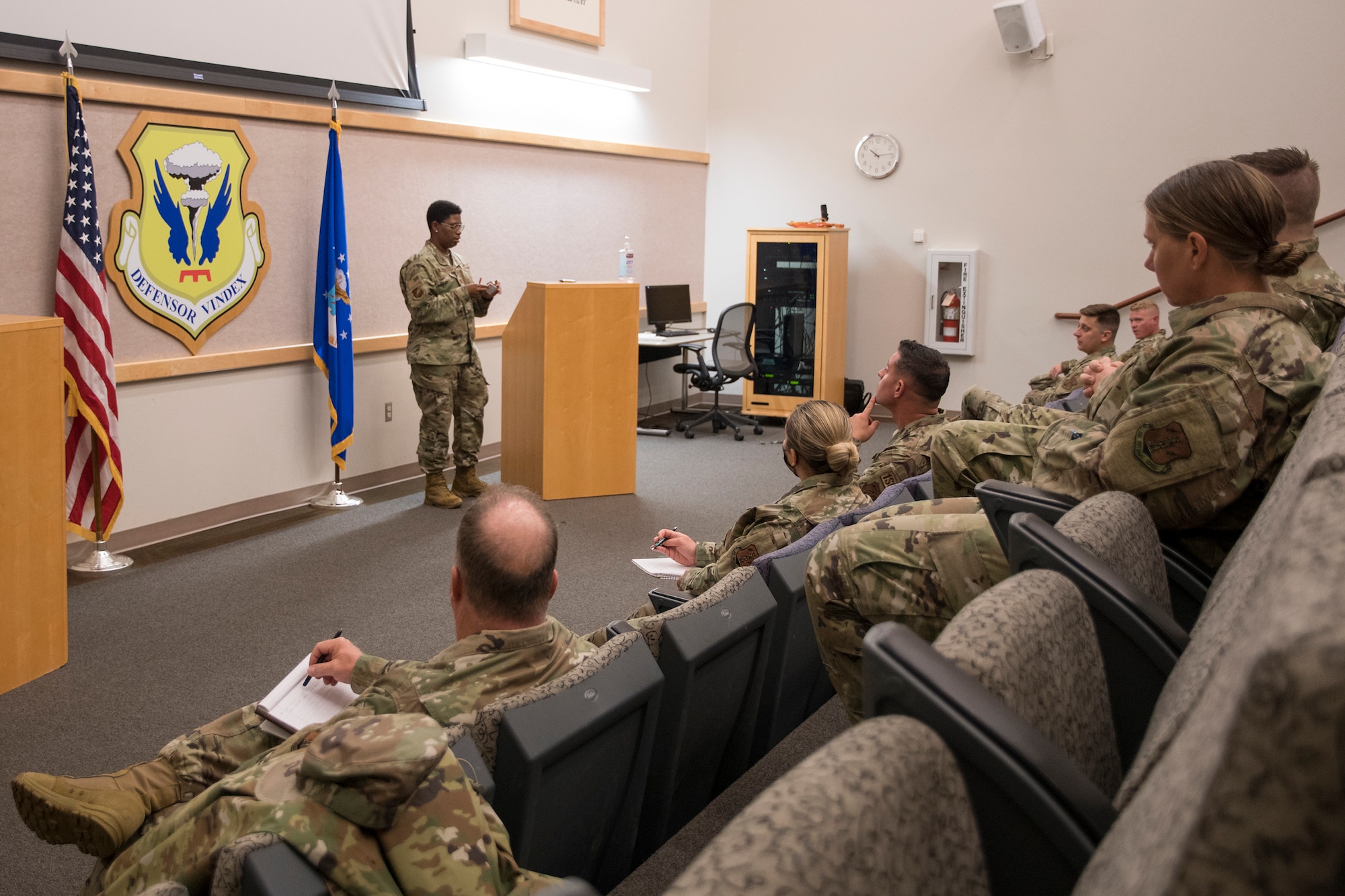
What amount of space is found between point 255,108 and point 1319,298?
15.1 feet

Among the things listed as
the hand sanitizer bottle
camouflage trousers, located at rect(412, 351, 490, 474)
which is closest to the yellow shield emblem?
camouflage trousers, located at rect(412, 351, 490, 474)

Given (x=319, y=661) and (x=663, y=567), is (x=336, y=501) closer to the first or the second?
(x=663, y=567)

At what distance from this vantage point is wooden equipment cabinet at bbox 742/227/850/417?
820 centimetres

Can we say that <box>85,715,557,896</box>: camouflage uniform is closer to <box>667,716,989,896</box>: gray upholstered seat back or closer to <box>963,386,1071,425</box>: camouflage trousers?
<box>667,716,989,896</box>: gray upholstered seat back

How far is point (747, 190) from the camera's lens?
29.2ft

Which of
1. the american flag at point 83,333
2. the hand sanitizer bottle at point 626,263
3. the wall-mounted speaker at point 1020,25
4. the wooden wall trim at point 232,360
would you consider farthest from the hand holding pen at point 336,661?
the wall-mounted speaker at point 1020,25

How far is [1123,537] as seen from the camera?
119 centimetres

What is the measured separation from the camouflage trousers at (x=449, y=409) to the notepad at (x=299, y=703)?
3.76 metres

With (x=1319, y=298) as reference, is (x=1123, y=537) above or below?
below

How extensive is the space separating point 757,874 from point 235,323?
5.14m

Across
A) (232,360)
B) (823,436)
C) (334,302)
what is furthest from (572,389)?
(823,436)

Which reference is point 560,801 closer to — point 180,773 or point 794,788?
point 180,773

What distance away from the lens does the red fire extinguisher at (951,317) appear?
8203 millimetres

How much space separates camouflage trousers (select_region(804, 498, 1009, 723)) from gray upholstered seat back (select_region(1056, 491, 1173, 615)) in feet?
0.74
